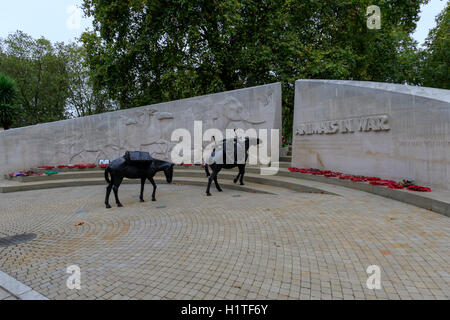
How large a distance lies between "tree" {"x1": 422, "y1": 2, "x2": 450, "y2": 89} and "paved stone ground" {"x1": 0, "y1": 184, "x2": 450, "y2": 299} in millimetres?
15507

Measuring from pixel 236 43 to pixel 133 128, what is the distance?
8354 millimetres

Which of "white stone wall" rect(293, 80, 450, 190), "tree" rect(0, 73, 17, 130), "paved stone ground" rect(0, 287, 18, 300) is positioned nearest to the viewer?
"paved stone ground" rect(0, 287, 18, 300)

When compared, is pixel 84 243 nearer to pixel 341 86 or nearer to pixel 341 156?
pixel 341 156

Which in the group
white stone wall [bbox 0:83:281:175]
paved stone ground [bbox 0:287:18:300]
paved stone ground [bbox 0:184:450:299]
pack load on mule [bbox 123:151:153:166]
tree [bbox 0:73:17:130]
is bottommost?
paved stone ground [bbox 0:287:18:300]

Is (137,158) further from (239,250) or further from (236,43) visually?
(236,43)

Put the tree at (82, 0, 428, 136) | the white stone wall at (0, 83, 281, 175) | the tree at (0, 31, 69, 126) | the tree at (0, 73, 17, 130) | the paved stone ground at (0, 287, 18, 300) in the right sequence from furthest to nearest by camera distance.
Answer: the tree at (0, 31, 69, 126) < the tree at (0, 73, 17, 130) < the tree at (82, 0, 428, 136) < the white stone wall at (0, 83, 281, 175) < the paved stone ground at (0, 287, 18, 300)

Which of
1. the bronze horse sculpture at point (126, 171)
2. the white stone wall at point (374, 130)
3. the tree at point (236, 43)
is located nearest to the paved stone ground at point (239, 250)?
the bronze horse sculpture at point (126, 171)

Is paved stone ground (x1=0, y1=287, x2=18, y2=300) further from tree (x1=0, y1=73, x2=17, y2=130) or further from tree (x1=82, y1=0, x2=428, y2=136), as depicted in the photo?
tree (x1=0, y1=73, x2=17, y2=130)

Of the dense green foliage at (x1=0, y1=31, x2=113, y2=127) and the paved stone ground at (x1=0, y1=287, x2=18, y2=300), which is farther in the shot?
the dense green foliage at (x1=0, y1=31, x2=113, y2=127)

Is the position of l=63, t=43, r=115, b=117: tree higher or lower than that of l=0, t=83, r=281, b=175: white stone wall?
higher

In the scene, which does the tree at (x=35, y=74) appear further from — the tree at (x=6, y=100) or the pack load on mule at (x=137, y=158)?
the pack load on mule at (x=137, y=158)

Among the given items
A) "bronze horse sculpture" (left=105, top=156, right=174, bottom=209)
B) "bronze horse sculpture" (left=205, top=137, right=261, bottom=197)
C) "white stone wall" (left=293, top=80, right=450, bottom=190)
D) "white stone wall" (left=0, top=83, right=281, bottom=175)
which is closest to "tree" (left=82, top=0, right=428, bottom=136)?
"white stone wall" (left=0, top=83, right=281, bottom=175)

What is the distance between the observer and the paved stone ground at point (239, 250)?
274 centimetres

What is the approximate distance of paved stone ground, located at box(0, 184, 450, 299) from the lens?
2.74m
